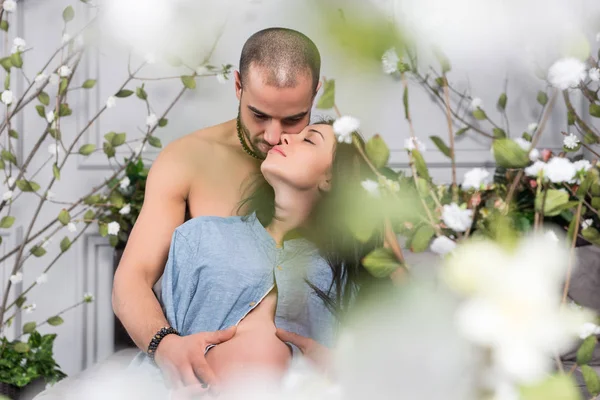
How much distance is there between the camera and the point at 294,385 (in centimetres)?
16

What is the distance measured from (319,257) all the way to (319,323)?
38 millimetres

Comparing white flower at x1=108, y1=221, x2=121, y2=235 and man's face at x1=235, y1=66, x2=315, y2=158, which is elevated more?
man's face at x1=235, y1=66, x2=315, y2=158

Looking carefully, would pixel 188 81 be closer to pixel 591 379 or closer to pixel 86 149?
pixel 591 379

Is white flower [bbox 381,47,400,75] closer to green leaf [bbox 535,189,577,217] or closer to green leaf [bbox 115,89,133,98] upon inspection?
green leaf [bbox 535,189,577,217]

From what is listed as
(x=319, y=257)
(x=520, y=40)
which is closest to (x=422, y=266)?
(x=319, y=257)

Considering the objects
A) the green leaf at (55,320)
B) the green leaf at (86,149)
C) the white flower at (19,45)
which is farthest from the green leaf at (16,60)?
→ the green leaf at (55,320)

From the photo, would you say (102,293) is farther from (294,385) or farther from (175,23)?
(294,385)

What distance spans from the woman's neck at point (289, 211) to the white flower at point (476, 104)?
139mm

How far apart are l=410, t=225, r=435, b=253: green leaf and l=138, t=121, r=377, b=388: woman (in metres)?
0.08

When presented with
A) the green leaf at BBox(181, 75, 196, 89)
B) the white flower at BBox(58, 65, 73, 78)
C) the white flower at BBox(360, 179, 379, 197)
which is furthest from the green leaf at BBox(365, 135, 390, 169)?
the white flower at BBox(58, 65, 73, 78)

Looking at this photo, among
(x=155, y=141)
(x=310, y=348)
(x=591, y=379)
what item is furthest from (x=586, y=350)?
(x=155, y=141)

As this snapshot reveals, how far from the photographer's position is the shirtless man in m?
0.35

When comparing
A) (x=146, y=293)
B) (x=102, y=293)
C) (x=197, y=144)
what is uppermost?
(x=197, y=144)

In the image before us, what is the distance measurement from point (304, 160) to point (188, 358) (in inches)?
6.3
